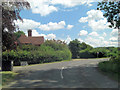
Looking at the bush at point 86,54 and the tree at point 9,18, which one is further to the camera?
the bush at point 86,54

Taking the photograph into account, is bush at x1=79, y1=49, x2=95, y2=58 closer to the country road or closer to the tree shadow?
the country road

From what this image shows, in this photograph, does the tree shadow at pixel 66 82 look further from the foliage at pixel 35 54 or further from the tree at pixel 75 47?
the tree at pixel 75 47

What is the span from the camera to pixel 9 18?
1477 cm

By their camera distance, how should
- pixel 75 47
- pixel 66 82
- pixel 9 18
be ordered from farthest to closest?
1. pixel 75 47
2. pixel 9 18
3. pixel 66 82

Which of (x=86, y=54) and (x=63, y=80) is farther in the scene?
(x=86, y=54)

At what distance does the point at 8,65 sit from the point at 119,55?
13341 mm

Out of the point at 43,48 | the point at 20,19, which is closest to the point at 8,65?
the point at 20,19

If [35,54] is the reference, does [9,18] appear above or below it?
above

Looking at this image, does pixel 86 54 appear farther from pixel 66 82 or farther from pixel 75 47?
pixel 66 82

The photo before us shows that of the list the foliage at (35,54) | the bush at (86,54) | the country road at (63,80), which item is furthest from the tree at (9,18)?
the bush at (86,54)

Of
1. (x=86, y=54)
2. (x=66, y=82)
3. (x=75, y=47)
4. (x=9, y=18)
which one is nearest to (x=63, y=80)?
(x=66, y=82)

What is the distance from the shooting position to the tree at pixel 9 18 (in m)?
14.3

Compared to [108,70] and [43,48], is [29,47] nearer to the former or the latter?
[43,48]

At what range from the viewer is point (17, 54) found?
99.8 feet
